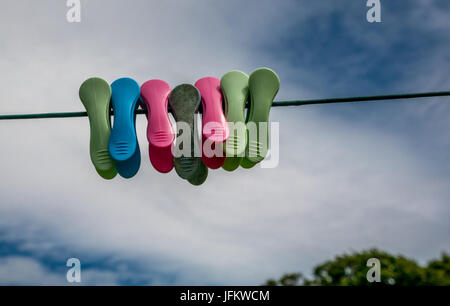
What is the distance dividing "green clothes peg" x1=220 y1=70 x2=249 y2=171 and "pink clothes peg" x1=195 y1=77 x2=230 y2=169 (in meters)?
0.05

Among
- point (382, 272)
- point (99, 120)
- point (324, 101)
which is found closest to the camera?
point (324, 101)

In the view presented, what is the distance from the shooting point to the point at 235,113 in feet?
15.7

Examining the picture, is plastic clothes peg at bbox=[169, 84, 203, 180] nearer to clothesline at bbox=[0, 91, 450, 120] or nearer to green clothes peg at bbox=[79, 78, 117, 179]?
green clothes peg at bbox=[79, 78, 117, 179]

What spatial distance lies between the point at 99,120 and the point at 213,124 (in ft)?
3.56

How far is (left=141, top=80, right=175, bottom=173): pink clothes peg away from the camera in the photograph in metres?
4.76

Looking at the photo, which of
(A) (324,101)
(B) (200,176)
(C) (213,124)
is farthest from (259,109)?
(B) (200,176)

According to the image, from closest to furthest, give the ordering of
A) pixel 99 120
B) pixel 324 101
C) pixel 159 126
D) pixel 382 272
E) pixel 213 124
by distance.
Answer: pixel 324 101 → pixel 213 124 → pixel 159 126 → pixel 99 120 → pixel 382 272

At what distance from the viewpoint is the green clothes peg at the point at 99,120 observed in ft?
16.0

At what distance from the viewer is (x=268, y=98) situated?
4848mm

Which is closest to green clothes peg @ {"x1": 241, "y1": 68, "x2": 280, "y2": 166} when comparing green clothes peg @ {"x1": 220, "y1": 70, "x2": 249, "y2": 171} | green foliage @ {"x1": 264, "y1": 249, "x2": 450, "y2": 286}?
green clothes peg @ {"x1": 220, "y1": 70, "x2": 249, "y2": 171}

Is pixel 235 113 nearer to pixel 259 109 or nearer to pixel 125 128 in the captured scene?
pixel 259 109
